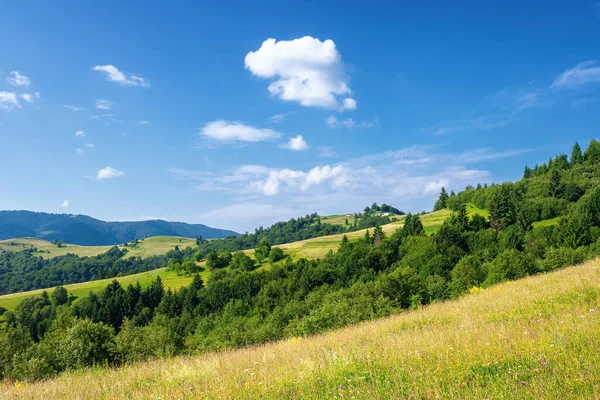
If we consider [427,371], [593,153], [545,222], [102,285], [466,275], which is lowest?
[102,285]

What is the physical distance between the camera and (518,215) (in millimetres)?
125688

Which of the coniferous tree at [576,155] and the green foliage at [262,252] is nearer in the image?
the green foliage at [262,252]

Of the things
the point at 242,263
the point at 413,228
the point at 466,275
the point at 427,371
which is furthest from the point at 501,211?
the point at 427,371

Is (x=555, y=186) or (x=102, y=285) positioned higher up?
(x=555, y=186)

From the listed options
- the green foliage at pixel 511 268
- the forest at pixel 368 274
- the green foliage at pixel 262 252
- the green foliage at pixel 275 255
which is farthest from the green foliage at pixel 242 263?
the green foliage at pixel 511 268

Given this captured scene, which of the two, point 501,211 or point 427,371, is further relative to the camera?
point 501,211

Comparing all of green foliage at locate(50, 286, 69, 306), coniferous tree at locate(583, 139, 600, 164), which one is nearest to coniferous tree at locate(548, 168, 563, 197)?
coniferous tree at locate(583, 139, 600, 164)

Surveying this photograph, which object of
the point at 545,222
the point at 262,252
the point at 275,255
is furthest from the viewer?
the point at 262,252

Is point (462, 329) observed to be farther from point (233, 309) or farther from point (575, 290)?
point (233, 309)

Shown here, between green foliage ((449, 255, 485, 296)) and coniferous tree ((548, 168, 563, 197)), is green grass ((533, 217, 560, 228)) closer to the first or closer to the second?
coniferous tree ((548, 168, 563, 197))

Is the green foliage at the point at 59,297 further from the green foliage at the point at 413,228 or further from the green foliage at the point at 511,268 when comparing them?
the green foliage at the point at 511,268

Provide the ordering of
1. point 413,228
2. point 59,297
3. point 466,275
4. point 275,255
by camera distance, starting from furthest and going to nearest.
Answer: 1. point 275,255
2. point 413,228
3. point 59,297
4. point 466,275

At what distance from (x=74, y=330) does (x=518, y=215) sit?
140 m

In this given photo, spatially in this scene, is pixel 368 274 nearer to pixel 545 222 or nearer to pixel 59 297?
pixel 545 222
